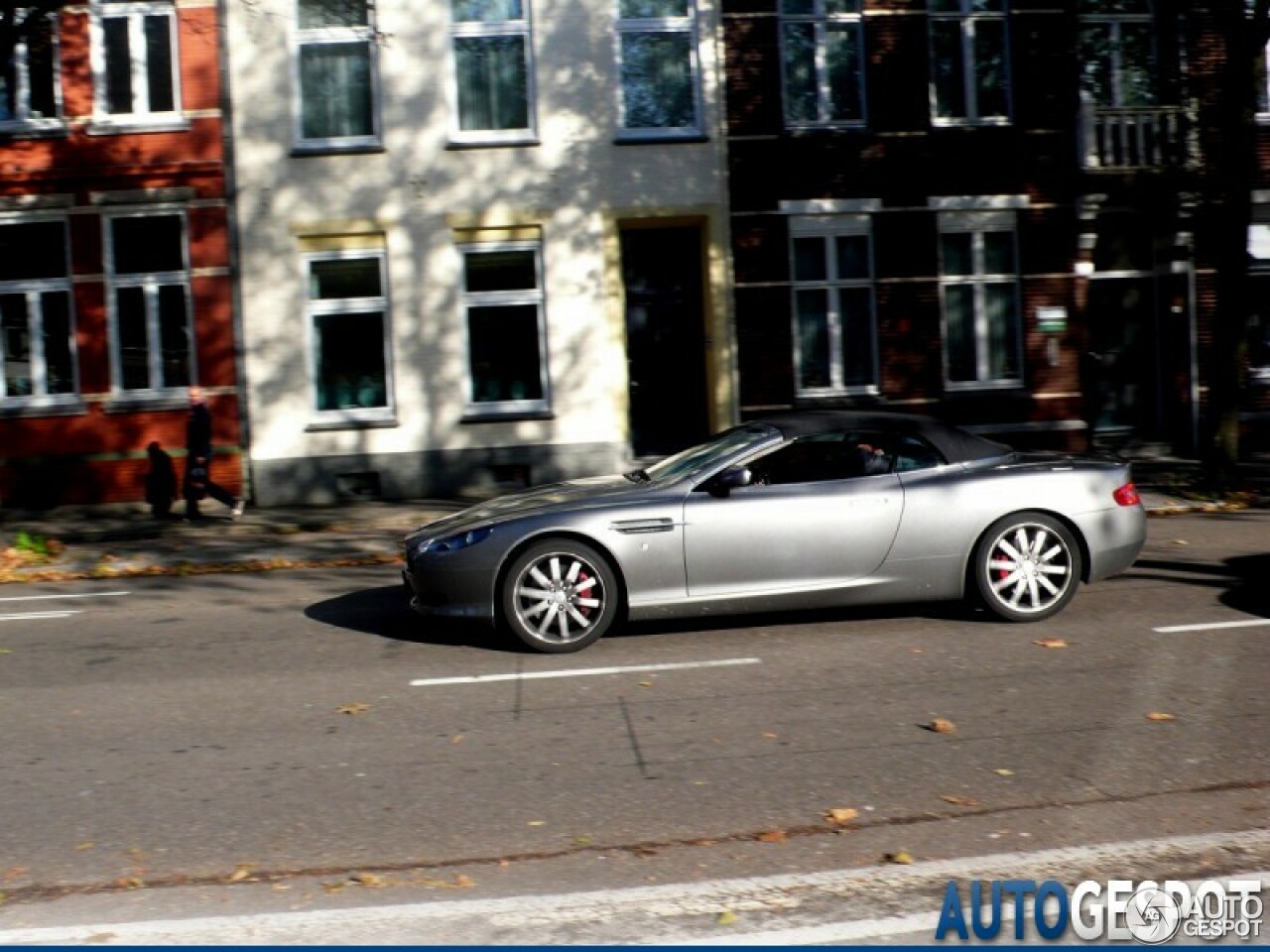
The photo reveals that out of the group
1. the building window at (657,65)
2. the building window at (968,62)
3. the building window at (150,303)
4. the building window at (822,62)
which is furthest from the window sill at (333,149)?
the building window at (968,62)

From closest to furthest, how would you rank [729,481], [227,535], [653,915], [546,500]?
A: 1. [653,915]
2. [729,481]
3. [546,500]
4. [227,535]

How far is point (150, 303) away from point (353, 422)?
10.1 feet

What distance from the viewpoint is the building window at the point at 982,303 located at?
70.6 ft

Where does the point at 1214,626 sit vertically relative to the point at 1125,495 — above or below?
below

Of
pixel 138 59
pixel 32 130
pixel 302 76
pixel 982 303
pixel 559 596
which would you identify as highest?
pixel 138 59

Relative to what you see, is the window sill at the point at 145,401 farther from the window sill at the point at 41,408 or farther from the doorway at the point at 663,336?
the doorway at the point at 663,336

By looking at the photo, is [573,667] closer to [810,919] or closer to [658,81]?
[810,919]

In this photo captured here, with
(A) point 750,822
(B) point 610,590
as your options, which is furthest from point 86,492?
(A) point 750,822

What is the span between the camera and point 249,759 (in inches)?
287

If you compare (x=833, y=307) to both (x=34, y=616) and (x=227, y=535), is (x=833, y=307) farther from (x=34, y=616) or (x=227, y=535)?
(x=34, y=616)

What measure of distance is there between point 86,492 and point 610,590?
509 inches

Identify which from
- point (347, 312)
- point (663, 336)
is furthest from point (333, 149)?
point (663, 336)

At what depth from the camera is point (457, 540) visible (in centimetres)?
947

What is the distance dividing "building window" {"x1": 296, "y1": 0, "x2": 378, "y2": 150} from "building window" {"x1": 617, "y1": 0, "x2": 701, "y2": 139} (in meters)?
3.35
